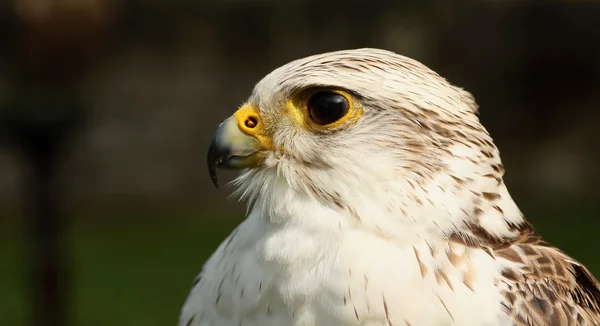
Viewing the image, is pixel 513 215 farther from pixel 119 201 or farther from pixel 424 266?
pixel 119 201

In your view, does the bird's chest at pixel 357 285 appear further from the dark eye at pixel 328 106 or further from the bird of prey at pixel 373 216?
the dark eye at pixel 328 106

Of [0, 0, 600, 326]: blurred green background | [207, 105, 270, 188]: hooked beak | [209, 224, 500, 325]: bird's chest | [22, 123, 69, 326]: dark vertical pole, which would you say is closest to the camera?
[209, 224, 500, 325]: bird's chest

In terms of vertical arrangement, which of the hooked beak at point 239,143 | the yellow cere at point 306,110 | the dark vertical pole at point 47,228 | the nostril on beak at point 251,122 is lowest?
the dark vertical pole at point 47,228

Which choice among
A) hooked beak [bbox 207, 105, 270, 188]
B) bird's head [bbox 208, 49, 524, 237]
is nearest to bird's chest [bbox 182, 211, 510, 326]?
bird's head [bbox 208, 49, 524, 237]

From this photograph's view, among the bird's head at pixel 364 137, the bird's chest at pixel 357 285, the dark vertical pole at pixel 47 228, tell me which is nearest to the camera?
the bird's chest at pixel 357 285

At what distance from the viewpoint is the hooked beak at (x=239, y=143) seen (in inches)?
113

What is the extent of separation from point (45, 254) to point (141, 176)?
4665 millimetres

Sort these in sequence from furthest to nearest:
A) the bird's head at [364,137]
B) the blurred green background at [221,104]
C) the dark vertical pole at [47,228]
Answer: the blurred green background at [221,104], the dark vertical pole at [47,228], the bird's head at [364,137]

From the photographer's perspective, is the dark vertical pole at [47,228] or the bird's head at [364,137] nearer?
the bird's head at [364,137]

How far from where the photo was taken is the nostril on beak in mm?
2910

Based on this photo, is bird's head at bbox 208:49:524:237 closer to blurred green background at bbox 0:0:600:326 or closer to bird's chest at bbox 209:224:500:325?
bird's chest at bbox 209:224:500:325

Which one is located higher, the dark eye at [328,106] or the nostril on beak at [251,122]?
the dark eye at [328,106]

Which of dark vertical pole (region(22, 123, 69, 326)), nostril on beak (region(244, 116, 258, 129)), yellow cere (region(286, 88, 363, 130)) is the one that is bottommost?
dark vertical pole (region(22, 123, 69, 326))

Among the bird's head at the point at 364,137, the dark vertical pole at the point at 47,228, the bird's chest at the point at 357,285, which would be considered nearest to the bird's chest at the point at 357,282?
the bird's chest at the point at 357,285
